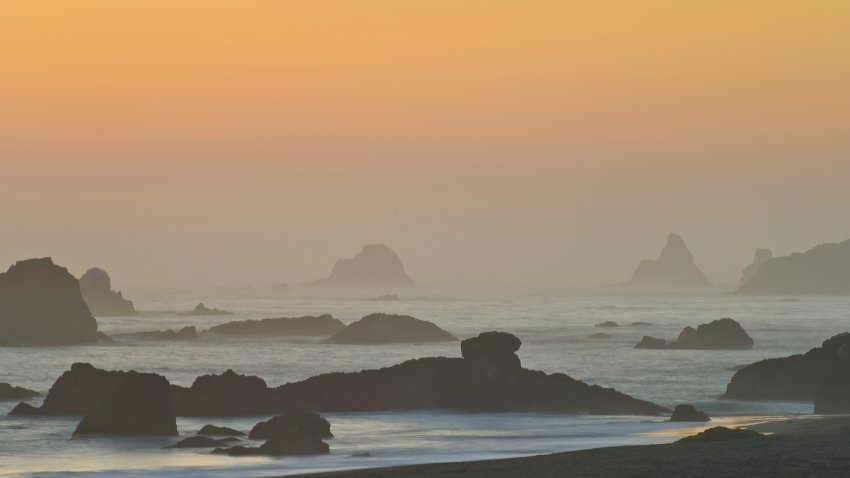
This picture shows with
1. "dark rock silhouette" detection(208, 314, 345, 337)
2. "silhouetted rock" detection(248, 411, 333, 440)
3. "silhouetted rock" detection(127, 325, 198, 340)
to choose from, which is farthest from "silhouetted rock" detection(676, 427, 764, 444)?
"dark rock silhouette" detection(208, 314, 345, 337)

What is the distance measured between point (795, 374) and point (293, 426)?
34.6m

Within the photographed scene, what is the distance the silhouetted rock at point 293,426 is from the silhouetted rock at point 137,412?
15.1 feet

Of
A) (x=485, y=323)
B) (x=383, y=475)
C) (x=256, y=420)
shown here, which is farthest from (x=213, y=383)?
(x=485, y=323)

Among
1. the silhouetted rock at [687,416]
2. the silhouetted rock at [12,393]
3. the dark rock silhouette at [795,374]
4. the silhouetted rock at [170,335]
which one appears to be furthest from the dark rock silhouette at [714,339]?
the silhouetted rock at [12,393]

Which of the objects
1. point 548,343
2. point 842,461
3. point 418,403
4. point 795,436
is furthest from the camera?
point 548,343

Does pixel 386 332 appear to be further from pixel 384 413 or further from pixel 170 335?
pixel 384 413

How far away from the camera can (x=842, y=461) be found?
111 feet

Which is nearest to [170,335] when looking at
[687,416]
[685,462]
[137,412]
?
[137,412]

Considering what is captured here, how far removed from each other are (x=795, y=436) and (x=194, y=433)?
23.0m

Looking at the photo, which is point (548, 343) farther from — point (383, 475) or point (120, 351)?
point (383, 475)

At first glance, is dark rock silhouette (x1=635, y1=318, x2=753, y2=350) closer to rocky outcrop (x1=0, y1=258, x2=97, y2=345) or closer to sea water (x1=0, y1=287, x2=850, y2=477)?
sea water (x1=0, y1=287, x2=850, y2=477)

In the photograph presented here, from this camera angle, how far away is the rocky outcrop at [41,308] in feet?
429

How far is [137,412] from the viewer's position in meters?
53.8

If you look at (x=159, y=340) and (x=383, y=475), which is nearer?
(x=383, y=475)
